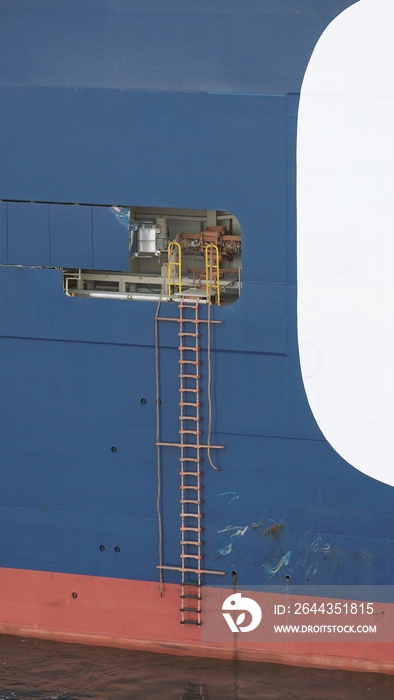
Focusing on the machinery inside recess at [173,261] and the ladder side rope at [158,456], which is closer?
the ladder side rope at [158,456]

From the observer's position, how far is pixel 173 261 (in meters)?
9.43

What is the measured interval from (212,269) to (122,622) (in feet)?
9.30

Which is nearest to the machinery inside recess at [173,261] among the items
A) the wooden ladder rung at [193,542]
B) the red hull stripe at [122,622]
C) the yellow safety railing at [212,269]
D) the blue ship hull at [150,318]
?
the yellow safety railing at [212,269]

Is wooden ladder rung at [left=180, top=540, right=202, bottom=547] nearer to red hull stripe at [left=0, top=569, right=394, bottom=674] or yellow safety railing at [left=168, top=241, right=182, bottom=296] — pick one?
red hull stripe at [left=0, top=569, right=394, bottom=674]

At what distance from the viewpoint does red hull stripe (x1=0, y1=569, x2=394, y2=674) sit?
29.0ft

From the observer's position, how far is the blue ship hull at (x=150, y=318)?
8469 mm

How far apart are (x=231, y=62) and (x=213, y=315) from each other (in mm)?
1827

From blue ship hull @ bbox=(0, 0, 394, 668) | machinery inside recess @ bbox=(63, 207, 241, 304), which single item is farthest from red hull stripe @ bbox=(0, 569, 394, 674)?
machinery inside recess @ bbox=(63, 207, 241, 304)

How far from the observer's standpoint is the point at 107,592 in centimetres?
919

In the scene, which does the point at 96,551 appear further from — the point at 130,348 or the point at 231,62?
the point at 231,62

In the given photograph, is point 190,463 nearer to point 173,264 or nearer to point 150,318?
point 150,318

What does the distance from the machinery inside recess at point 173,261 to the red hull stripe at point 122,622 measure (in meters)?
2.25

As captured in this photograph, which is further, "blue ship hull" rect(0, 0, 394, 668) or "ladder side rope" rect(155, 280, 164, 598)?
"ladder side rope" rect(155, 280, 164, 598)

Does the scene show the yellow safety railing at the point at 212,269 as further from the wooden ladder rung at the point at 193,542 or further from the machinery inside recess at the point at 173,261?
the wooden ladder rung at the point at 193,542
